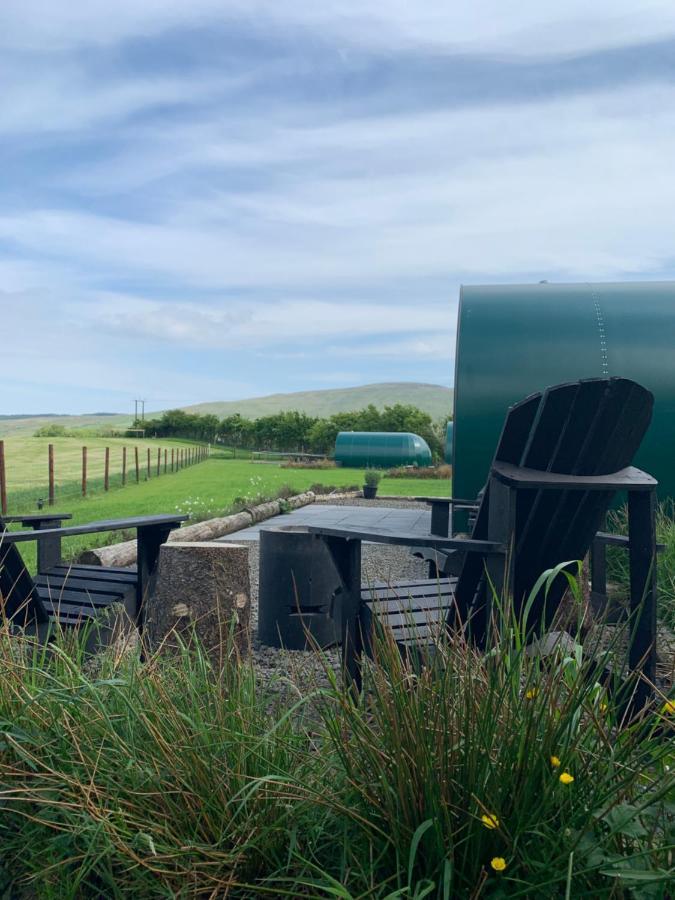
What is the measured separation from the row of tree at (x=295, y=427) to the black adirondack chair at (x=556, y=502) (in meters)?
30.8

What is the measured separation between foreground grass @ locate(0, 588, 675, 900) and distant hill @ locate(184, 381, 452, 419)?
10725cm

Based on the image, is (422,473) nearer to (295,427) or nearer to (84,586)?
(295,427)

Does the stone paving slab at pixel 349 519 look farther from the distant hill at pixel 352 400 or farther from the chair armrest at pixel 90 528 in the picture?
the distant hill at pixel 352 400

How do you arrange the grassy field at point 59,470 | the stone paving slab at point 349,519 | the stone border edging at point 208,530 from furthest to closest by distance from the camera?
the grassy field at point 59,470
the stone paving slab at point 349,519
the stone border edging at point 208,530

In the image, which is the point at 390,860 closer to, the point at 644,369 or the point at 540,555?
the point at 540,555

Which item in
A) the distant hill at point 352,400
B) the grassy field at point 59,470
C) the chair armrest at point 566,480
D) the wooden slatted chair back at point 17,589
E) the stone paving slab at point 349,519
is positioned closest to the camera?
the chair armrest at point 566,480

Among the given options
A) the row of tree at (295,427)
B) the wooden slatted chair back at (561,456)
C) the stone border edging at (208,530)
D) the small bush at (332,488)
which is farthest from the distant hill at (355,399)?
the wooden slatted chair back at (561,456)

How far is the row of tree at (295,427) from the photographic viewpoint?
39.6 m

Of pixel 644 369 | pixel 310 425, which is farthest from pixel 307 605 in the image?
pixel 310 425

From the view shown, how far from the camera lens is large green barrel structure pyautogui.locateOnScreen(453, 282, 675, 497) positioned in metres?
7.41

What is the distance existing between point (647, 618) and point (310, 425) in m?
42.6

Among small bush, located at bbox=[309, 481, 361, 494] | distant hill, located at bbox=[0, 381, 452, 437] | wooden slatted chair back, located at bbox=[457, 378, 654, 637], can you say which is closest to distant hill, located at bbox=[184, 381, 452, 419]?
distant hill, located at bbox=[0, 381, 452, 437]

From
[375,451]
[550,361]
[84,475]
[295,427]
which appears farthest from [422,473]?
[295,427]

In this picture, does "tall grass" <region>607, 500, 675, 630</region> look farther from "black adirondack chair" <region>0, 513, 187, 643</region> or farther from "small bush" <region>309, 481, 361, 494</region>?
"small bush" <region>309, 481, 361, 494</region>
